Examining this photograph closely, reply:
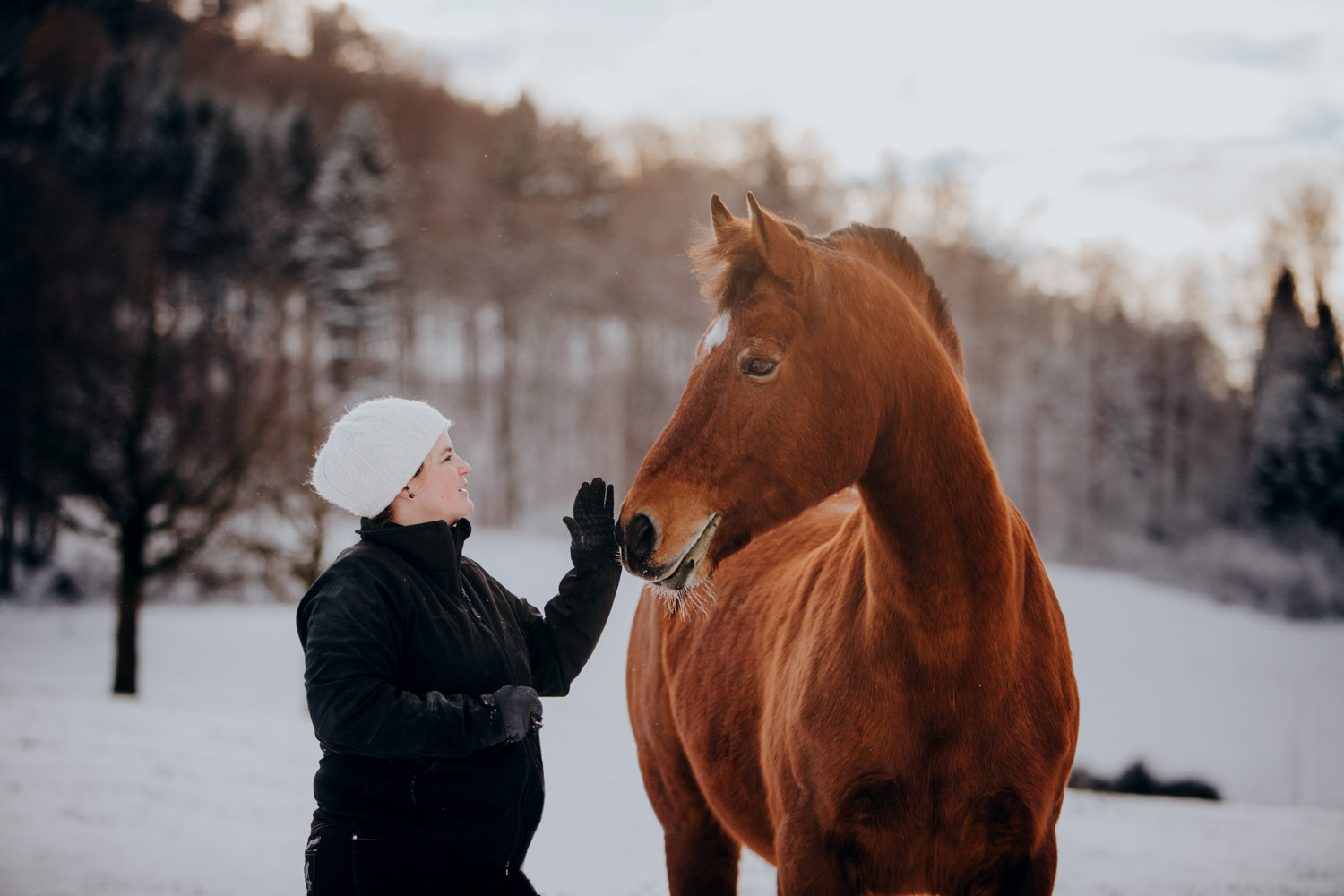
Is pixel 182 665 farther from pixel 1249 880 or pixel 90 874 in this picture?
pixel 1249 880

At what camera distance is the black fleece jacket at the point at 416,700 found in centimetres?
169

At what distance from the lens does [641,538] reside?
1789 millimetres

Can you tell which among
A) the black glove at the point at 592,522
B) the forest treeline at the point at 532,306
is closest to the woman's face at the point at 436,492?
the black glove at the point at 592,522

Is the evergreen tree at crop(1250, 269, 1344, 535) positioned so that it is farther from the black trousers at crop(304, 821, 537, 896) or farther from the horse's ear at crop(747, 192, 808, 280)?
the black trousers at crop(304, 821, 537, 896)

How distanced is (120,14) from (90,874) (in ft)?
136

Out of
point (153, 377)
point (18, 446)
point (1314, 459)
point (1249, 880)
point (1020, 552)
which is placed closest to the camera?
point (1020, 552)

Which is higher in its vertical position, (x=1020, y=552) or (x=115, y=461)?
(x=1020, y=552)

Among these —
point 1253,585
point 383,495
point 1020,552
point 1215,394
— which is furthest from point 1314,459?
point 383,495

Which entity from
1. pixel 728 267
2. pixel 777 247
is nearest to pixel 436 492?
pixel 728 267

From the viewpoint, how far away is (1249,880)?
5738 mm

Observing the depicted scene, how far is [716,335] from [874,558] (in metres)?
0.70

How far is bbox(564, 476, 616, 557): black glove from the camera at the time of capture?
240 centimetres

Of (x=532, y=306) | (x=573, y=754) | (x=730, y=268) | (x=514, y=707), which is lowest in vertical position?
(x=573, y=754)

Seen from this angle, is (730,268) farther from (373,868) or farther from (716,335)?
(373,868)
